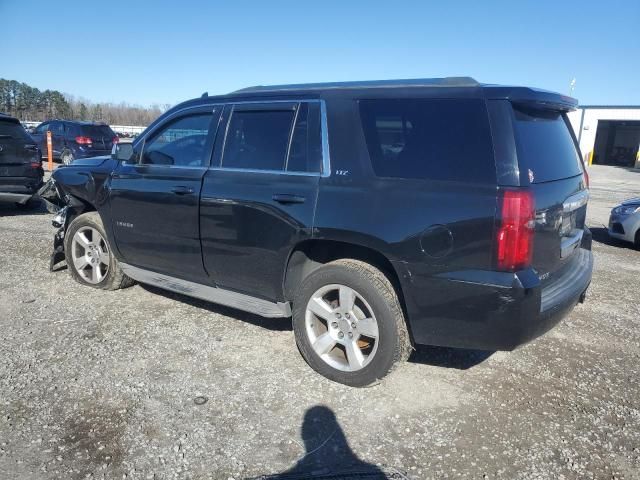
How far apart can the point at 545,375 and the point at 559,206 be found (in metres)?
1.30

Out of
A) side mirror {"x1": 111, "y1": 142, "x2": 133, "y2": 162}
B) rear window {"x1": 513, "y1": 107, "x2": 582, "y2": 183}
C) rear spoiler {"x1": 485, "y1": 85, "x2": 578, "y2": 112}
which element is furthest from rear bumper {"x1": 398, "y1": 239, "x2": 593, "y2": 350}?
side mirror {"x1": 111, "y1": 142, "x2": 133, "y2": 162}

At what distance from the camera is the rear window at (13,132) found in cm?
845

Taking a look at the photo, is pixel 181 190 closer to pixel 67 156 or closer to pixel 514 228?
pixel 514 228

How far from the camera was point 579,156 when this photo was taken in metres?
3.80

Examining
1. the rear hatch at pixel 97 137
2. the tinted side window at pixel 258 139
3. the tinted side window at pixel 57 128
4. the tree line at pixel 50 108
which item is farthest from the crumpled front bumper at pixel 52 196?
the tree line at pixel 50 108

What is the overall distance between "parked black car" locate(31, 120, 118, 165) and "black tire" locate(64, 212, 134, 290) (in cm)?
1367

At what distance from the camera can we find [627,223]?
7914 mm

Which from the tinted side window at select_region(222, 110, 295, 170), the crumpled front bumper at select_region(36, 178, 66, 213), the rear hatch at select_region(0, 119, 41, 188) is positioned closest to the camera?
the tinted side window at select_region(222, 110, 295, 170)

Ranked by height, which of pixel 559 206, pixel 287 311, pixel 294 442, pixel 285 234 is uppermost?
pixel 559 206

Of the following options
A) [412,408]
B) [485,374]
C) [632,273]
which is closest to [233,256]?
[412,408]

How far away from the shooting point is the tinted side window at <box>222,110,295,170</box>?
363 centimetres

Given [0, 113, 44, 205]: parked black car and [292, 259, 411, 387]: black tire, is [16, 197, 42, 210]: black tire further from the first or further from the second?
[292, 259, 411, 387]: black tire

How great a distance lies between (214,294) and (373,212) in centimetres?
164

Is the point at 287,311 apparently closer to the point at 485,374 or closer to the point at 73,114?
the point at 485,374
